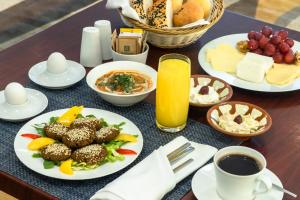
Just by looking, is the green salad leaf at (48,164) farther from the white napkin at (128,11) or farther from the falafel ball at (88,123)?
the white napkin at (128,11)

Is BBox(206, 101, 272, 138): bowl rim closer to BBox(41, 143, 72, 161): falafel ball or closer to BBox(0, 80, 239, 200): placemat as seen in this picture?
BBox(0, 80, 239, 200): placemat

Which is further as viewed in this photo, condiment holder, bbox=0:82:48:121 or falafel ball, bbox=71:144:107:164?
condiment holder, bbox=0:82:48:121

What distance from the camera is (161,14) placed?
169 centimetres

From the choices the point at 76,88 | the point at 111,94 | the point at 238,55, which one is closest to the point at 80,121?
the point at 111,94

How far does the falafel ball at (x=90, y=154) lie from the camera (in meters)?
→ 1.21

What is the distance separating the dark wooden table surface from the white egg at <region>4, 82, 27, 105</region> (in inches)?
5.5

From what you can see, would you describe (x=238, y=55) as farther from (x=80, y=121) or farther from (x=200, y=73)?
(x=80, y=121)

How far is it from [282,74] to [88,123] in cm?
60

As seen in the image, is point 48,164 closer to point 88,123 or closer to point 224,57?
point 88,123

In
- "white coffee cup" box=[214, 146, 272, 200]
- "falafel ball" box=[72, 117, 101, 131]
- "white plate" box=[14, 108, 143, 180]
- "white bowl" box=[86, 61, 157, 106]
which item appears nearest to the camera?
"white coffee cup" box=[214, 146, 272, 200]

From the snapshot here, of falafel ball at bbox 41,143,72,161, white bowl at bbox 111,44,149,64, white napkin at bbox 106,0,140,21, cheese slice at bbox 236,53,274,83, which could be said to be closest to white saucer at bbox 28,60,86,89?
white bowl at bbox 111,44,149,64

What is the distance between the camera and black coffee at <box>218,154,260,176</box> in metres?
1.10

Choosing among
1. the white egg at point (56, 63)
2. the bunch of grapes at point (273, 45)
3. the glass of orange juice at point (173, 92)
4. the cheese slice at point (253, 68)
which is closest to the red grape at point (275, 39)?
the bunch of grapes at point (273, 45)

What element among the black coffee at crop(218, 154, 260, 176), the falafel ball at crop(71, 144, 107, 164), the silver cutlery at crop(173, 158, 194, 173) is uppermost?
the black coffee at crop(218, 154, 260, 176)
